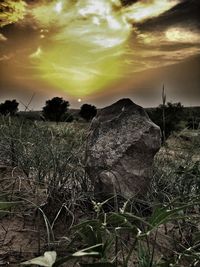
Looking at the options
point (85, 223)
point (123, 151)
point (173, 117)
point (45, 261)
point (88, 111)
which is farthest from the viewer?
point (173, 117)

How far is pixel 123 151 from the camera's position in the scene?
2307mm

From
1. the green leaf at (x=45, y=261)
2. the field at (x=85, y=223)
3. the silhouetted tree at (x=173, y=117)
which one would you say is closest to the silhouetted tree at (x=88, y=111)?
the silhouetted tree at (x=173, y=117)

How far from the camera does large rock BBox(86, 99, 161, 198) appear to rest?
2287 mm

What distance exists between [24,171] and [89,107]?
4.84 metres

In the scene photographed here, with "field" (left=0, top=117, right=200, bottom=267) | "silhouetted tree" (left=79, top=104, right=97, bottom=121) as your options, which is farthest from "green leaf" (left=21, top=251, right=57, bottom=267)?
"silhouetted tree" (left=79, top=104, right=97, bottom=121)

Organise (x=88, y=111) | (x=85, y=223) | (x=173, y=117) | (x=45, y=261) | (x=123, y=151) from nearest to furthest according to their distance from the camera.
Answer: (x=45, y=261) < (x=85, y=223) < (x=123, y=151) < (x=88, y=111) < (x=173, y=117)

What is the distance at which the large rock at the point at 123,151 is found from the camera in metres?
2.29

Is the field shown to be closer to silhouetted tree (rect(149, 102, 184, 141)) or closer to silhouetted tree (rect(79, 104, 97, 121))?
silhouetted tree (rect(79, 104, 97, 121))

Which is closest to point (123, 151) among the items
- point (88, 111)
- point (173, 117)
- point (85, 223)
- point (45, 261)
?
point (85, 223)

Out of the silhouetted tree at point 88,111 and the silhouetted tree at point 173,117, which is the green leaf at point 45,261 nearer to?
the silhouetted tree at point 88,111

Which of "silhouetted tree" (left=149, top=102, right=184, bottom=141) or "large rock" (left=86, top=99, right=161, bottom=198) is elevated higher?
"silhouetted tree" (left=149, top=102, right=184, bottom=141)

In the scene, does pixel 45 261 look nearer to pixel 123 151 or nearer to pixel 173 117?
pixel 123 151

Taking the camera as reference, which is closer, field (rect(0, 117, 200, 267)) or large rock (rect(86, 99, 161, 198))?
field (rect(0, 117, 200, 267))

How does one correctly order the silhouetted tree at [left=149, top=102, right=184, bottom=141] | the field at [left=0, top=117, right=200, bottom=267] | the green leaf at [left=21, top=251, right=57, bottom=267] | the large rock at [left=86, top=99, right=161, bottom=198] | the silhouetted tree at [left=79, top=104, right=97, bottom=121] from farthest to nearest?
the silhouetted tree at [left=149, top=102, right=184, bottom=141] → the silhouetted tree at [left=79, top=104, right=97, bottom=121] → the large rock at [left=86, top=99, right=161, bottom=198] → the field at [left=0, top=117, right=200, bottom=267] → the green leaf at [left=21, top=251, right=57, bottom=267]
